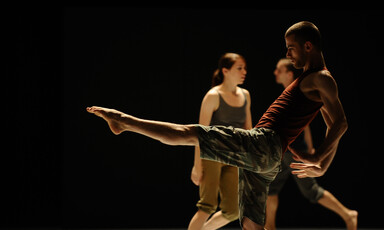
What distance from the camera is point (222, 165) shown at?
13.0 feet

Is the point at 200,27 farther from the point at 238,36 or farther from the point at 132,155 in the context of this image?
the point at 132,155

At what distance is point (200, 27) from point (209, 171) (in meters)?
2.15

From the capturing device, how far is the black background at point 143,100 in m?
5.26

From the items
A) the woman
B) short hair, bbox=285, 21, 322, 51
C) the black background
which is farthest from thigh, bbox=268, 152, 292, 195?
short hair, bbox=285, 21, 322, 51

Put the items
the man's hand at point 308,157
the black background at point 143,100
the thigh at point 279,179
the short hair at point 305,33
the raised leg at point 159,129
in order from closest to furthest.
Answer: the raised leg at point 159,129 < the man's hand at point 308,157 < the short hair at point 305,33 < the thigh at point 279,179 < the black background at point 143,100

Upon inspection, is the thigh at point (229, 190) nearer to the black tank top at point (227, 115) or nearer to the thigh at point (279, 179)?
the black tank top at point (227, 115)

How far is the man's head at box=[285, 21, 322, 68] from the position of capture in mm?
2801

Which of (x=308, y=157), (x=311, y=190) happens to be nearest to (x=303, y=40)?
(x=308, y=157)

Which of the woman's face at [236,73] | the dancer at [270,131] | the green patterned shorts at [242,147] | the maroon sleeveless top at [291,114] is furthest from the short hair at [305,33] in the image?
the woman's face at [236,73]

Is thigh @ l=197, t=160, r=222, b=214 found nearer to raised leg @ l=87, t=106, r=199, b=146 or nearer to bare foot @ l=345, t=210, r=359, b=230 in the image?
raised leg @ l=87, t=106, r=199, b=146

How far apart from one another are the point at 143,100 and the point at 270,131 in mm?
2898

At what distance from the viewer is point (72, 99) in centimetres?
536

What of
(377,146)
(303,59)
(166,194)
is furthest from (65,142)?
(377,146)

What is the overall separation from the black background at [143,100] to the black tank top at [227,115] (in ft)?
4.79
